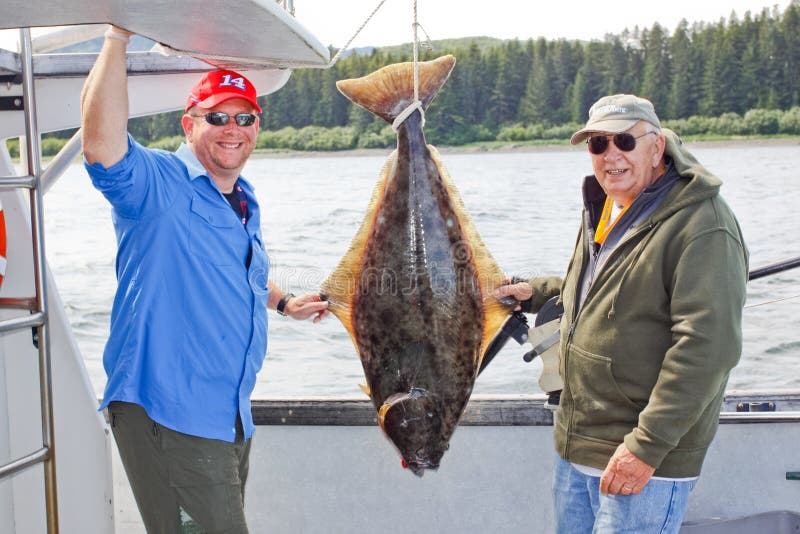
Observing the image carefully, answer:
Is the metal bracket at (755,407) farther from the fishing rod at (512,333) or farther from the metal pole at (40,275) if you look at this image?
the metal pole at (40,275)

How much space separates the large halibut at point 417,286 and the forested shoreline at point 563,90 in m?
7.49

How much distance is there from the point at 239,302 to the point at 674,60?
24.2 metres

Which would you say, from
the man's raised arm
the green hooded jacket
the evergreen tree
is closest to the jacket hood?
the green hooded jacket

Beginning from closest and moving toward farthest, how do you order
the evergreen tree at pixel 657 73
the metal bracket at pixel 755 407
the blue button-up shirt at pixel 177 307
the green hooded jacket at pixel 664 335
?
the green hooded jacket at pixel 664 335, the blue button-up shirt at pixel 177 307, the metal bracket at pixel 755 407, the evergreen tree at pixel 657 73

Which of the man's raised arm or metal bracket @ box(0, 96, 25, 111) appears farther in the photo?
metal bracket @ box(0, 96, 25, 111)

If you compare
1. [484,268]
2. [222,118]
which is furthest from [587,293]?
[222,118]

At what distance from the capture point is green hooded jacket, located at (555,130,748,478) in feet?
7.22

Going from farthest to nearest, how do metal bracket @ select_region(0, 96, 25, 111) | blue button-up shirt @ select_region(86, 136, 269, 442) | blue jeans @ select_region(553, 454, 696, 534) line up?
metal bracket @ select_region(0, 96, 25, 111) < blue button-up shirt @ select_region(86, 136, 269, 442) < blue jeans @ select_region(553, 454, 696, 534)

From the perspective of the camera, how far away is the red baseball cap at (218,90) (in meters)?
→ 2.63

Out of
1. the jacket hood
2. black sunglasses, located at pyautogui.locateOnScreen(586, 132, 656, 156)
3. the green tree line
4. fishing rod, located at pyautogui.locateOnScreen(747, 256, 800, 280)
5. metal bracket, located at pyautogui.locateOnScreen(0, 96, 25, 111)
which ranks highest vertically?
the green tree line

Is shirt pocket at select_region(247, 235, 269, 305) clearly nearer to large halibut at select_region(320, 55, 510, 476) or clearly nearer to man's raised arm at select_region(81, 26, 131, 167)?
large halibut at select_region(320, 55, 510, 476)

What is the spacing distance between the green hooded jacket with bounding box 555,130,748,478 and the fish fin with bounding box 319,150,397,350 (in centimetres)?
75

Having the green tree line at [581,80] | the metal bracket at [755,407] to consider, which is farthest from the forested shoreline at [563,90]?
the metal bracket at [755,407]

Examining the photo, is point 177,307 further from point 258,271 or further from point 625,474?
point 625,474
